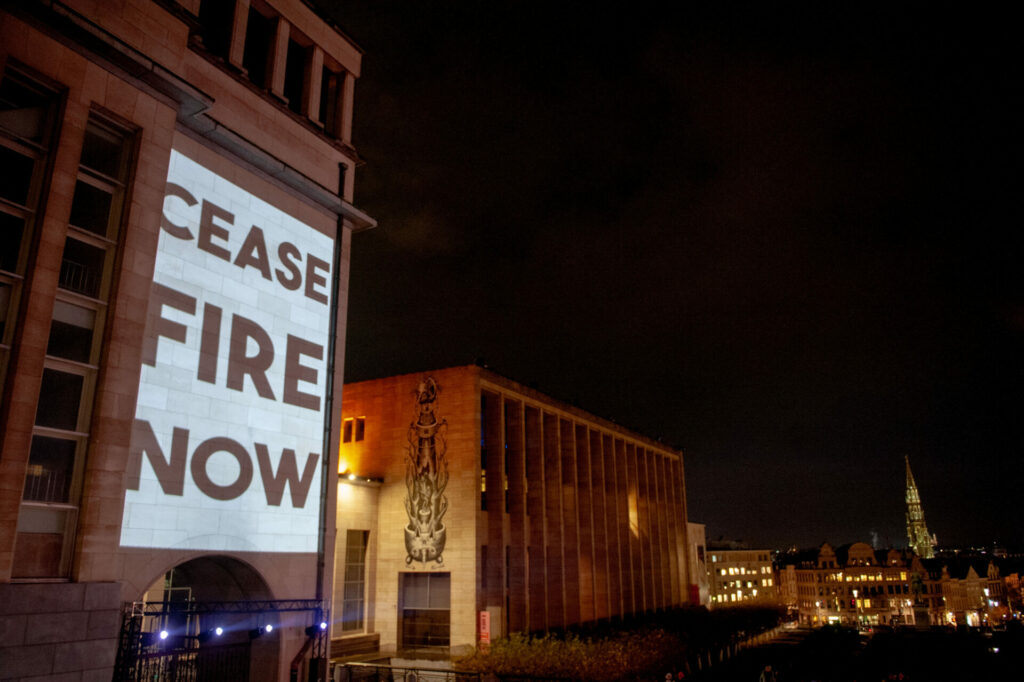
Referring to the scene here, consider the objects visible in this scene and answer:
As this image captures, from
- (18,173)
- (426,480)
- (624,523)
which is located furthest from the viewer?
(624,523)

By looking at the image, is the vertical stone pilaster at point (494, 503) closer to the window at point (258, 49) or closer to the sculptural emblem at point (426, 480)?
the sculptural emblem at point (426, 480)

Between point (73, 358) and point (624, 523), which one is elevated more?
point (73, 358)

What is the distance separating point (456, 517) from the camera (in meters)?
39.3

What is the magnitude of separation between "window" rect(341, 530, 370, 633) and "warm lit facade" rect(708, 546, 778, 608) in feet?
372

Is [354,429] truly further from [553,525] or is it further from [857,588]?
[857,588]

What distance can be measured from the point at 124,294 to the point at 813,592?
176869 millimetres

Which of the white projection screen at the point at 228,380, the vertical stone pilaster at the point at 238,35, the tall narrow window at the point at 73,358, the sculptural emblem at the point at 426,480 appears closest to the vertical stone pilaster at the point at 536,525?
the sculptural emblem at the point at 426,480

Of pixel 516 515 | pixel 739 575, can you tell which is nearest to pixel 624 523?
pixel 516 515

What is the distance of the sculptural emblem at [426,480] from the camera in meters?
39.7

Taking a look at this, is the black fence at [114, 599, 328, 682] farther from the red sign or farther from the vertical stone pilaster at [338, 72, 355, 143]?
the vertical stone pilaster at [338, 72, 355, 143]

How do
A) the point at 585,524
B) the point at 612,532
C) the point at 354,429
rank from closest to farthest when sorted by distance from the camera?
the point at 354,429 → the point at 585,524 → the point at 612,532

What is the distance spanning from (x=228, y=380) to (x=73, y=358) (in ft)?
16.4

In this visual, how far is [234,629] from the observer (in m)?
22.6

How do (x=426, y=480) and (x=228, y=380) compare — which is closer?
(x=228, y=380)
